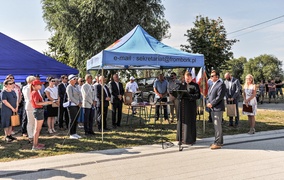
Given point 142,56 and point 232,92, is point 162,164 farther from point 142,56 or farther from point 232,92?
point 232,92

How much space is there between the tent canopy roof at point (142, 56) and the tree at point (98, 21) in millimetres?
13273

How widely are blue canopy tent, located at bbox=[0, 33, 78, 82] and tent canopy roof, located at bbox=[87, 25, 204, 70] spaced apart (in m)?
1.41

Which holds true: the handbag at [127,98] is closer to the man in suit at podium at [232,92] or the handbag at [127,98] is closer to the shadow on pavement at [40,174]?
the man in suit at podium at [232,92]

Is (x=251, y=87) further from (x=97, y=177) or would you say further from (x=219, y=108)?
(x=97, y=177)

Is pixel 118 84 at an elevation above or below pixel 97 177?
above

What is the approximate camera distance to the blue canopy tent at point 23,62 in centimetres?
810

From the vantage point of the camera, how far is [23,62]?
8.46 m

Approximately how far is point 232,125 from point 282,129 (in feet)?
5.00

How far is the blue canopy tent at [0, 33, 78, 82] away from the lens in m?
8.10

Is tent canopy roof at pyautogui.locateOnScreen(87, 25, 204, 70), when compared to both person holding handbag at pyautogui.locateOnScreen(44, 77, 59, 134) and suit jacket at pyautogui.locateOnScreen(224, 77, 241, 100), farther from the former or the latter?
suit jacket at pyautogui.locateOnScreen(224, 77, 241, 100)

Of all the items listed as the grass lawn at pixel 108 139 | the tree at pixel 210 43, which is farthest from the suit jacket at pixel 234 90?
the tree at pixel 210 43

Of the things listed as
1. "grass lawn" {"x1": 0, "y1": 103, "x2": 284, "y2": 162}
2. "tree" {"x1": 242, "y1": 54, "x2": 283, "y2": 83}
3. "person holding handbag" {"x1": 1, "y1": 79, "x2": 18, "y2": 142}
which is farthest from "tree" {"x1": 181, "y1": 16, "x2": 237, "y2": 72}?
"tree" {"x1": 242, "y1": 54, "x2": 283, "y2": 83}

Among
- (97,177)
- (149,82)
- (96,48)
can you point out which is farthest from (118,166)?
(96,48)

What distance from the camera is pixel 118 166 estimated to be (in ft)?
16.6
